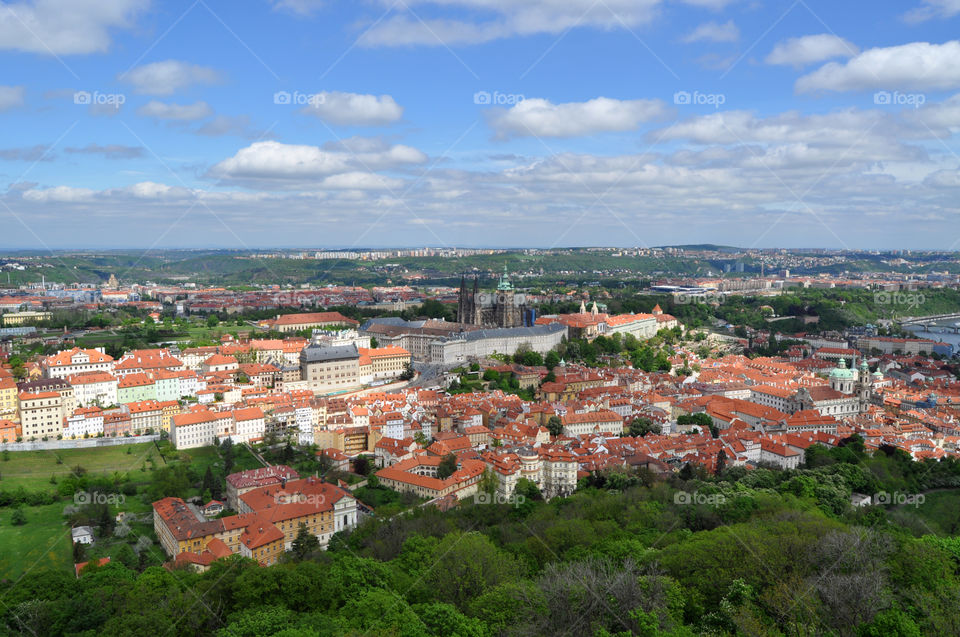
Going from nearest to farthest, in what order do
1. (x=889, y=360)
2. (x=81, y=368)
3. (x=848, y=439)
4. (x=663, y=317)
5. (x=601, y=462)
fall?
(x=601, y=462), (x=848, y=439), (x=81, y=368), (x=889, y=360), (x=663, y=317)

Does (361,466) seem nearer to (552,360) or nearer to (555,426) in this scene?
(555,426)

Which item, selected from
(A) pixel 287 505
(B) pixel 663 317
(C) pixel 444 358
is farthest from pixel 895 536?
(B) pixel 663 317

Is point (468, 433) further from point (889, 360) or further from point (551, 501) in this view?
point (889, 360)

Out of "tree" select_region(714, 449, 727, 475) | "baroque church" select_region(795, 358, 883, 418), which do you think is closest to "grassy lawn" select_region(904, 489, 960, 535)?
"tree" select_region(714, 449, 727, 475)

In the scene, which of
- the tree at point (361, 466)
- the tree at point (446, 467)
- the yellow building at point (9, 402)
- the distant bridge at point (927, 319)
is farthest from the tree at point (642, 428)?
the distant bridge at point (927, 319)

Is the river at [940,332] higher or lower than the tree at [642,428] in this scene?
lower

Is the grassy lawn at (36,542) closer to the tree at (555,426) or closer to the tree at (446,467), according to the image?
the tree at (446,467)

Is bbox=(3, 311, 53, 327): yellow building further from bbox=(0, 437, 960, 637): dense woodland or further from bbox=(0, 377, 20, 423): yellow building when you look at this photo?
bbox=(0, 437, 960, 637): dense woodland
